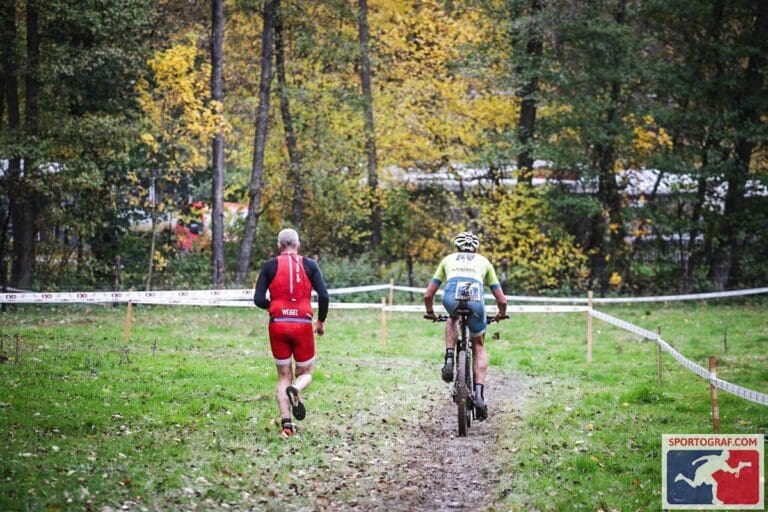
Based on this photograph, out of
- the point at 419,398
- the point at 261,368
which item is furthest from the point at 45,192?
the point at 419,398

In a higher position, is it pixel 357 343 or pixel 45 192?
pixel 45 192

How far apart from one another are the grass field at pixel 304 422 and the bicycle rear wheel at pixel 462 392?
50 cm

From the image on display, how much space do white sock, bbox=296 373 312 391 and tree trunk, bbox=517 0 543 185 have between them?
71.9 feet

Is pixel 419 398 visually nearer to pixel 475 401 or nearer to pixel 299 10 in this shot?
pixel 475 401

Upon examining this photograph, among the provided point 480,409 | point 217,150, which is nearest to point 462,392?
point 480,409

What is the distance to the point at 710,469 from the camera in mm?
9242

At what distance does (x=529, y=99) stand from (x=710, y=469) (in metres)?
24.3

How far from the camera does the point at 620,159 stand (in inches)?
1300

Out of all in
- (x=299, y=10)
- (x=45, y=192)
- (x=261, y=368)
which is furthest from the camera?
(x=299, y=10)

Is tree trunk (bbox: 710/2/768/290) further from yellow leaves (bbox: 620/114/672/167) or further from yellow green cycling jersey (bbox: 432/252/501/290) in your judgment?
yellow green cycling jersey (bbox: 432/252/501/290)

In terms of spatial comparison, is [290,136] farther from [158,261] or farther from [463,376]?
[463,376]

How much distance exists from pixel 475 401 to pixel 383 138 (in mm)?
23166

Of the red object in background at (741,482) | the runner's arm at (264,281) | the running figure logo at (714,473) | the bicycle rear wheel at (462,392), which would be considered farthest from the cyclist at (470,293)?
the red object in background at (741,482)

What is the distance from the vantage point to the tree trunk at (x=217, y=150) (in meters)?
29.2
